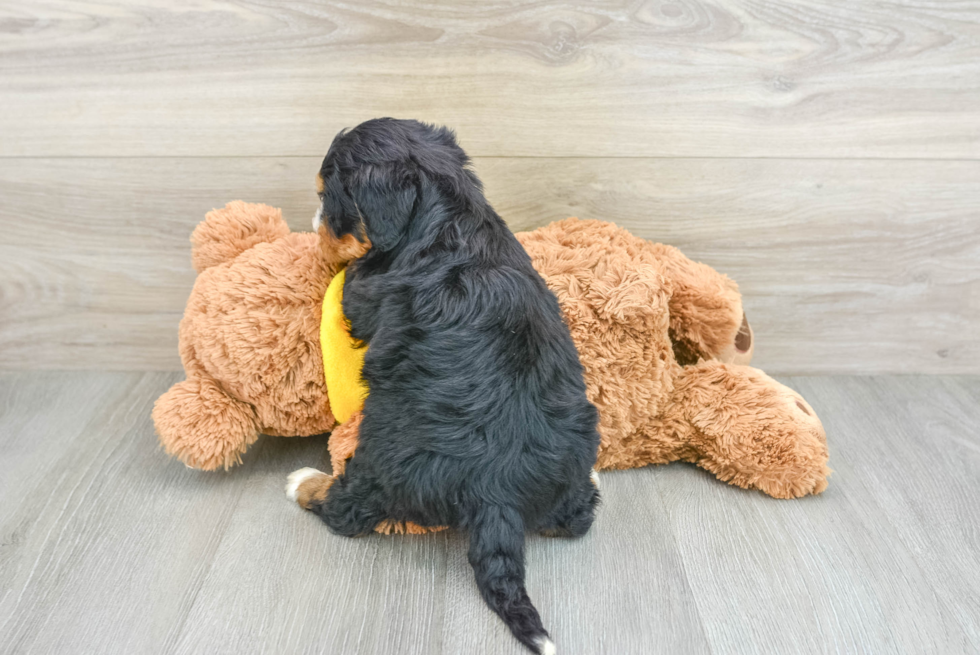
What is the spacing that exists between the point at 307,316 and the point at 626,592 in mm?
641

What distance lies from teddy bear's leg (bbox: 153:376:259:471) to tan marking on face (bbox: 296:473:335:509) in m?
0.13

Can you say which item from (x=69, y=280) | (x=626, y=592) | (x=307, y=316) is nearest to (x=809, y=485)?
(x=626, y=592)

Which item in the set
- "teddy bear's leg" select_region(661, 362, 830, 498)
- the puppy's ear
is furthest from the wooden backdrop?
the puppy's ear

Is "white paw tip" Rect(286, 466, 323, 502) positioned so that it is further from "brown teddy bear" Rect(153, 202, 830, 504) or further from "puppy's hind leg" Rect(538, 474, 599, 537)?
"puppy's hind leg" Rect(538, 474, 599, 537)

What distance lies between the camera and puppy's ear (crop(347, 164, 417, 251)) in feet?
3.16

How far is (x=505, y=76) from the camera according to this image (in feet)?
4.32

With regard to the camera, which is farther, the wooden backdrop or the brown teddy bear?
the wooden backdrop

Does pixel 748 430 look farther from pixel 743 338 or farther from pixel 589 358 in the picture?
pixel 589 358

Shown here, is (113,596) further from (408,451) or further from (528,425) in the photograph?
(528,425)

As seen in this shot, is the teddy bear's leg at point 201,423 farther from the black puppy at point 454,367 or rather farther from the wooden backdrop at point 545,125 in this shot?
the wooden backdrop at point 545,125

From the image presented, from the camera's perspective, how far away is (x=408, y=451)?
3.13 feet

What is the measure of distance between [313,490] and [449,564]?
0.86 feet

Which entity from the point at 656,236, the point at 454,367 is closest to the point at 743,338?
the point at 656,236

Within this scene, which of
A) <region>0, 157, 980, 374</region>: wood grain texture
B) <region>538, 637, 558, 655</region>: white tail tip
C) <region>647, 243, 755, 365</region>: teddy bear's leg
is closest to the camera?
<region>538, 637, 558, 655</region>: white tail tip
